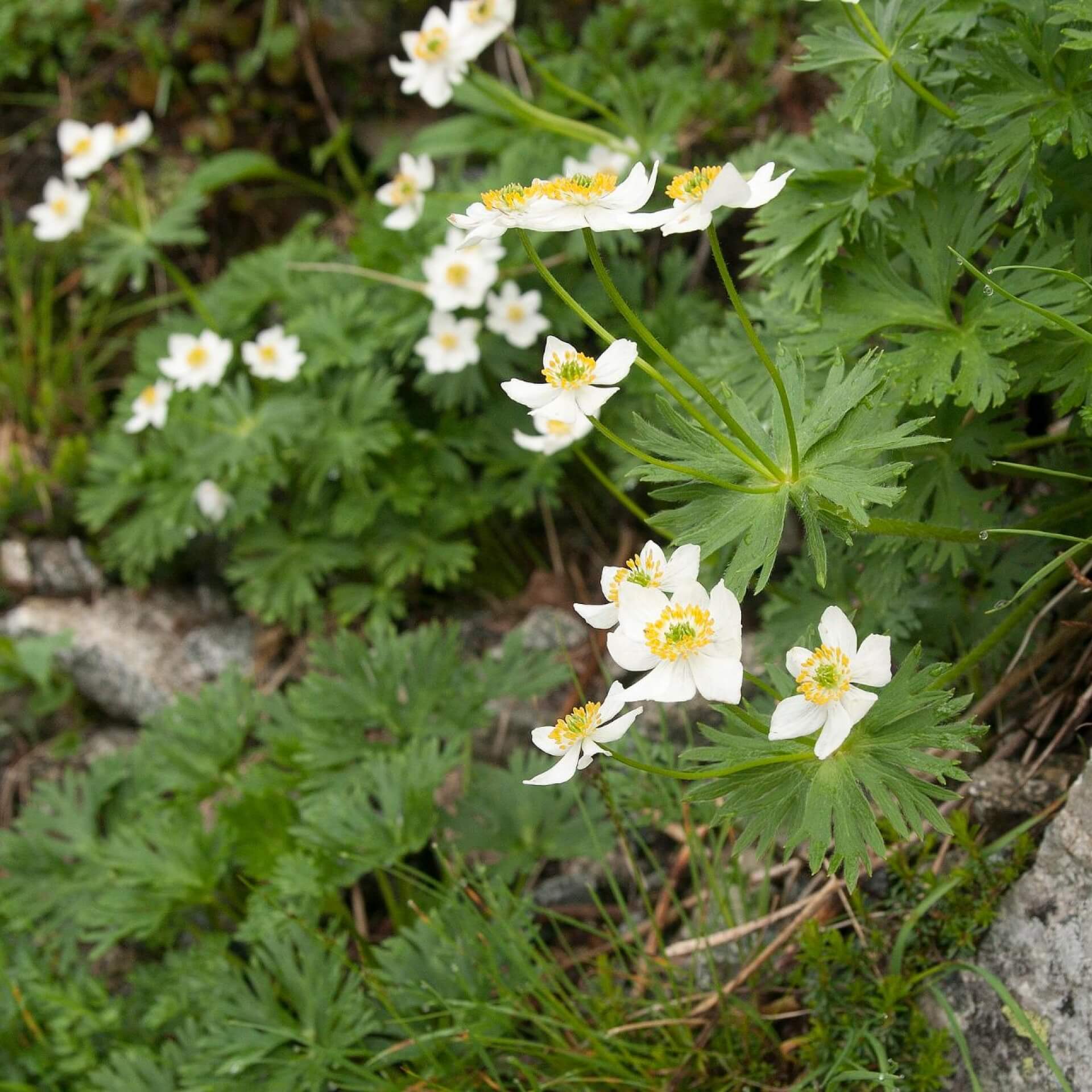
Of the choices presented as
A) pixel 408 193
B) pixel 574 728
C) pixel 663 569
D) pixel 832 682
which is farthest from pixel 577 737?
pixel 408 193

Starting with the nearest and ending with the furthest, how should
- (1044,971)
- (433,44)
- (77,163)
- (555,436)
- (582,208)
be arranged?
(582,208), (1044,971), (555,436), (433,44), (77,163)

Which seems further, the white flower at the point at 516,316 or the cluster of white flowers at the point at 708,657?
the white flower at the point at 516,316

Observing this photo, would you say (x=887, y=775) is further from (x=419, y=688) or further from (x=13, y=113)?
(x=13, y=113)

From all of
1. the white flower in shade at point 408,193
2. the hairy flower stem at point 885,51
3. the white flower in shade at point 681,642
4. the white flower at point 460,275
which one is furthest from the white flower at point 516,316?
the white flower in shade at point 681,642

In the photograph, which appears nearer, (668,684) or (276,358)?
(668,684)

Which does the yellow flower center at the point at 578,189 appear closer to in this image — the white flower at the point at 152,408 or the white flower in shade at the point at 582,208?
the white flower in shade at the point at 582,208

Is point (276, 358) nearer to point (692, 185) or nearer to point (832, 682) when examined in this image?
point (692, 185)

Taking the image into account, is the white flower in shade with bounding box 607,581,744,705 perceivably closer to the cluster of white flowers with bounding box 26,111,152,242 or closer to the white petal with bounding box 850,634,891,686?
the white petal with bounding box 850,634,891,686
